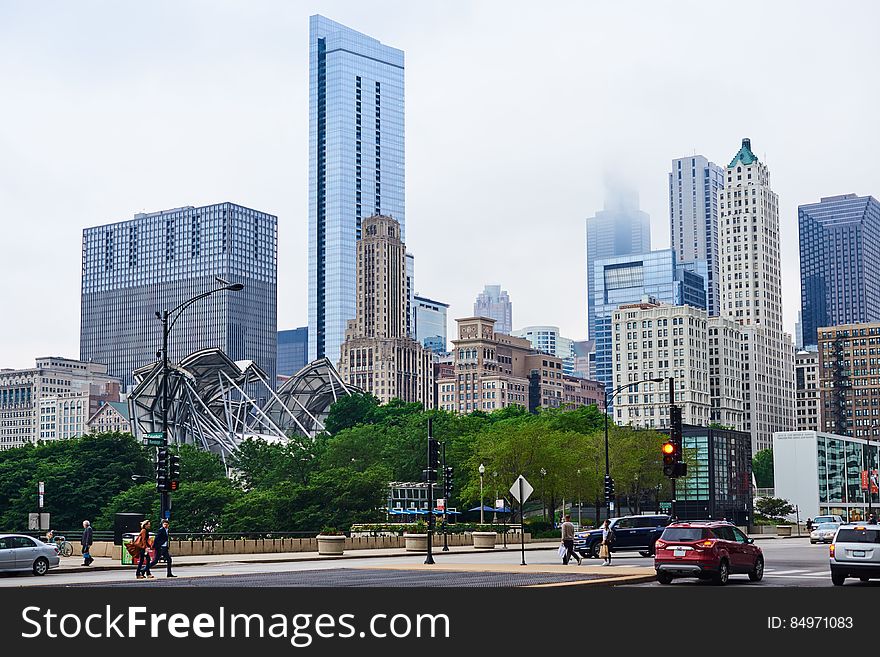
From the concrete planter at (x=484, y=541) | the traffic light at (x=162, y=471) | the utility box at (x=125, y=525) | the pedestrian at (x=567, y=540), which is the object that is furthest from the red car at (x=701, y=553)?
the concrete planter at (x=484, y=541)

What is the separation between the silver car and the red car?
23.6m

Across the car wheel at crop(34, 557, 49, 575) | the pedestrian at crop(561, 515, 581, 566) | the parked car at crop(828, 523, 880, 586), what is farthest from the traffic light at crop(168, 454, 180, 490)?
the parked car at crop(828, 523, 880, 586)

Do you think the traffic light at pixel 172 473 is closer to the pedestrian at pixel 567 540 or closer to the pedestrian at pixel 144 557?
the pedestrian at pixel 144 557

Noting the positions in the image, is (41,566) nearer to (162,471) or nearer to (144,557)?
(162,471)

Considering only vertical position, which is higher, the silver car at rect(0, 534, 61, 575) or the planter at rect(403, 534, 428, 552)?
the silver car at rect(0, 534, 61, 575)

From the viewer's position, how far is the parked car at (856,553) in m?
31.5

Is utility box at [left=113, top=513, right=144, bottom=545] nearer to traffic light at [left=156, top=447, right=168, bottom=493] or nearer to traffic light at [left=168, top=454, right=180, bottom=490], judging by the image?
traffic light at [left=168, top=454, right=180, bottom=490]

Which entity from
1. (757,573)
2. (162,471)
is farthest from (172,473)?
(757,573)

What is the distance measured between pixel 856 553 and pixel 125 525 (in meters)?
35.4

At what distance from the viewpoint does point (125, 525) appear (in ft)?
183

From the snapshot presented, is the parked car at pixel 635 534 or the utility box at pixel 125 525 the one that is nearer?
the utility box at pixel 125 525

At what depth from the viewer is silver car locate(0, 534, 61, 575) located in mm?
43250
